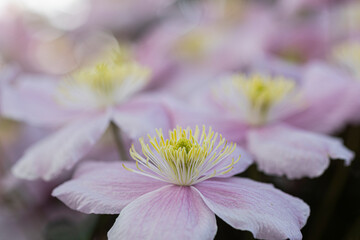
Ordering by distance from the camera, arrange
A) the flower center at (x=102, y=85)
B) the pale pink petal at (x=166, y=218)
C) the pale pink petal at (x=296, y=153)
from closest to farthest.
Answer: the pale pink petal at (x=166, y=218)
the pale pink petal at (x=296, y=153)
the flower center at (x=102, y=85)

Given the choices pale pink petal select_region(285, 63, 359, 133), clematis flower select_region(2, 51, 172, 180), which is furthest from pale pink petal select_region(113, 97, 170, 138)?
pale pink petal select_region(285, 63, 359, 133)

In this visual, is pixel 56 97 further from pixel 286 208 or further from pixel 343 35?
pixel 343 35

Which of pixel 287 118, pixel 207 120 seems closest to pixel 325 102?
pixel 287 118

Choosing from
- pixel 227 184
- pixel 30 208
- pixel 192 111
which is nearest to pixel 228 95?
pixel 192 111

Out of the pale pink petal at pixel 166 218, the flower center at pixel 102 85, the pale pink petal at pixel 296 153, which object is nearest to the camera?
the pale pink petal at pixel 166 218

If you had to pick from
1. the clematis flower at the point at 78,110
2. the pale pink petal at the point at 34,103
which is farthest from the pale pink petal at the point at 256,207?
the pale pink petal at the point at 34,103

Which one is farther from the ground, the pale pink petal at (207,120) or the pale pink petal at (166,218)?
the pale pink petal at (207,120)

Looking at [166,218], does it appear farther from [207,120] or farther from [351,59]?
[351,59]

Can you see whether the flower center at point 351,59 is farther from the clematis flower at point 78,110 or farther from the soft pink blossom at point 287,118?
the clematis flower at point 78,110
